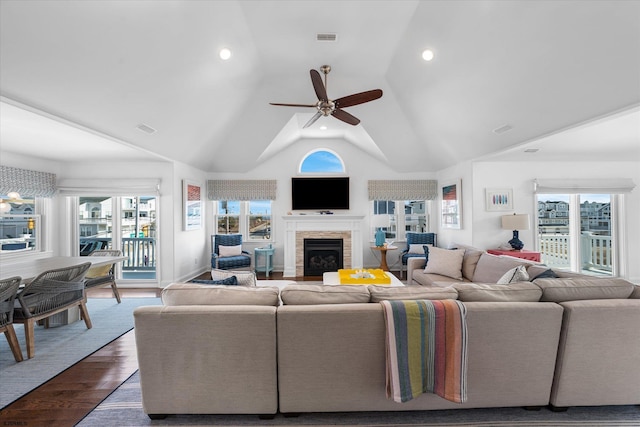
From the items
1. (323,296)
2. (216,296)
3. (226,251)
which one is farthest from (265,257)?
(323,296)

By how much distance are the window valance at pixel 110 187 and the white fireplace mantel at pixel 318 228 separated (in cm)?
251

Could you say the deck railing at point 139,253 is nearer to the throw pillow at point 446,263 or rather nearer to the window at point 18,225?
the window at point 18,225

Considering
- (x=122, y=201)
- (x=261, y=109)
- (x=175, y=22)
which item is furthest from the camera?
(x=122, y=201)

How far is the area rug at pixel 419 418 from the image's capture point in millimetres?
1770

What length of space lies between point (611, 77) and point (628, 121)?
1352 mm

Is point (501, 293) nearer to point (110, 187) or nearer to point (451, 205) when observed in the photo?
point (451, 205)

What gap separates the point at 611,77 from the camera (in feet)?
8.18

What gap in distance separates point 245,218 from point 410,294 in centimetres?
547

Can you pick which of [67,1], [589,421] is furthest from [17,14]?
[589,421]

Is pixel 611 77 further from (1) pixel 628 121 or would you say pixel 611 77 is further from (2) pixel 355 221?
(2) pixel 355 221

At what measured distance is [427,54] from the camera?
11.1ft

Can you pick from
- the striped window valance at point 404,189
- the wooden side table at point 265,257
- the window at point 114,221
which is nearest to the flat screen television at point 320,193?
the striped window valance at point 404,189

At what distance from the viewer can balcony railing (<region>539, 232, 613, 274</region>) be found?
5.34 metres

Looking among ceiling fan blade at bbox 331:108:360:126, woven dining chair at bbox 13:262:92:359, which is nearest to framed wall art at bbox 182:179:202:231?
woven dining chair at bbox 13:262:92:359
